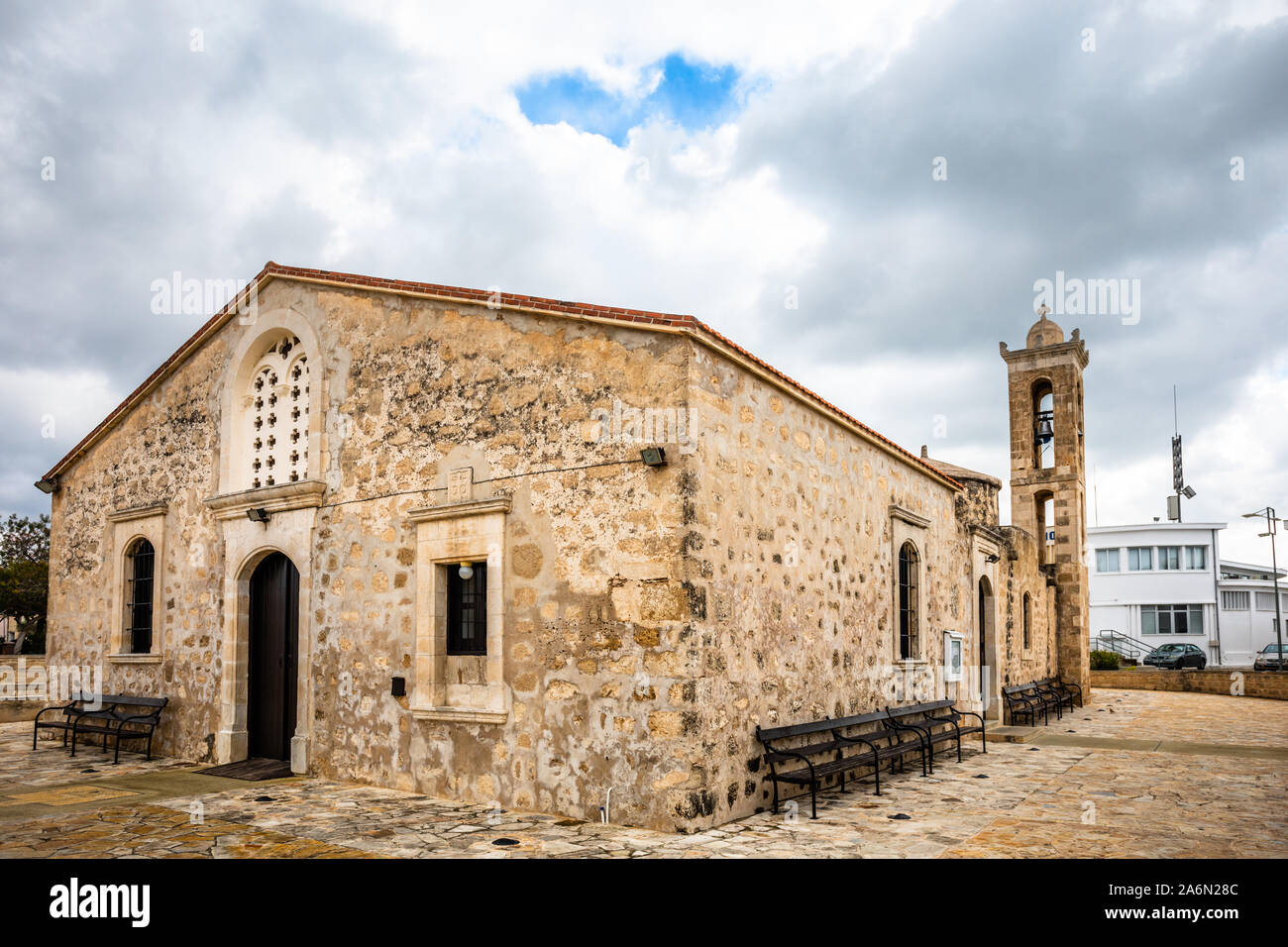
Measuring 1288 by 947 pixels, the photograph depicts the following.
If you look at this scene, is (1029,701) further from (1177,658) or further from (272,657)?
(1177,658)

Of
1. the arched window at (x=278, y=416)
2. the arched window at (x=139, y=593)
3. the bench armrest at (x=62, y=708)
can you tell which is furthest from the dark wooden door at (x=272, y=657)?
the bench armrest at (x=62, y=708)

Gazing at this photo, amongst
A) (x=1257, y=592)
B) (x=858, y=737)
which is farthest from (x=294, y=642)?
(x=1257, y=592)

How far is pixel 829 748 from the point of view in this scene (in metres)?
8.59

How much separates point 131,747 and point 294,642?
3.56 meters

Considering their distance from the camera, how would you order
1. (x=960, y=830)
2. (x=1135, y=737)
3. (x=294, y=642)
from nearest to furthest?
(x=960, y=830) → (x=294, y=642) → (x=1135, y=737)

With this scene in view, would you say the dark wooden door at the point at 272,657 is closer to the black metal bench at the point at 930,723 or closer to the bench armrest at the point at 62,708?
the bench armrest at the point at 62,708

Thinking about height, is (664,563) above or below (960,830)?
above

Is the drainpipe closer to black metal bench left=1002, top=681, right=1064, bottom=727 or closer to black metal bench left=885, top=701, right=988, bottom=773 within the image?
black metal bench left=1002, top=681, right=1064, bottom=727

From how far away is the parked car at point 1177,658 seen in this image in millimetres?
31438

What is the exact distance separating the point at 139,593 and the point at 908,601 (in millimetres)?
10687

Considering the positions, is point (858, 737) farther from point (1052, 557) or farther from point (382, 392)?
point (1052, 557)

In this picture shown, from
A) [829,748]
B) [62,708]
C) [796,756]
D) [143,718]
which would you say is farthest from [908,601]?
[62,708]

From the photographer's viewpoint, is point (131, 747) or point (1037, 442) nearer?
point (131, 747)

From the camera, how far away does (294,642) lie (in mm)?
10227
